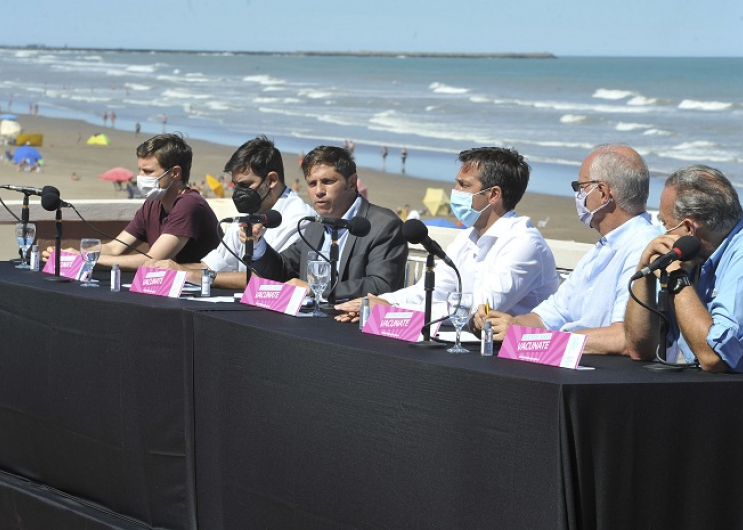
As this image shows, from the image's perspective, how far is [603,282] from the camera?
3.72m

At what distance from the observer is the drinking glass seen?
Result: 3.79 metres

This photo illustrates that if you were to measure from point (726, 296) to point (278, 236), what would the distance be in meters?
2.65

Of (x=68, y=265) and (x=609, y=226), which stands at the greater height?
(x=609, y=226)

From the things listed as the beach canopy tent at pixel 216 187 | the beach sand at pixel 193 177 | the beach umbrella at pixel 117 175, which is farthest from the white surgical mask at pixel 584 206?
the beach umbrella at pixel 117 175

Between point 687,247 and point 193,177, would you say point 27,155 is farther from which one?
point 687,247

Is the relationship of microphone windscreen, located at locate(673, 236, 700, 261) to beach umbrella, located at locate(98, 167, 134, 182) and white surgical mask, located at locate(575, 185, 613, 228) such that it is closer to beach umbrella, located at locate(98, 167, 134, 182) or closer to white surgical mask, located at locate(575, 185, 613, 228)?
white surgical mask, located at locate(575, 185, 613, 228)

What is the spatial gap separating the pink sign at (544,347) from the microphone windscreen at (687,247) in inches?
11.8

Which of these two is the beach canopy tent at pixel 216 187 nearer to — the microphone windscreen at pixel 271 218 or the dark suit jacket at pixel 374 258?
the dark suit jacket at pixel 374 258

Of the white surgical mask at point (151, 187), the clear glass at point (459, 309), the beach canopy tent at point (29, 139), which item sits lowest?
the clear glass at point (459, 309)

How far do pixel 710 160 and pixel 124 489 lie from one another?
25.5 meters

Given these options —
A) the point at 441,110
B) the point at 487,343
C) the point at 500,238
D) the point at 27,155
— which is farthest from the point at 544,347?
the point at 441,110

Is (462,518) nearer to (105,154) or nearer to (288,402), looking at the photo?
(288,402)

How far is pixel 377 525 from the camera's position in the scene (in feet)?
10.0

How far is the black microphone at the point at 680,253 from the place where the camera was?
279 cm
